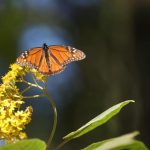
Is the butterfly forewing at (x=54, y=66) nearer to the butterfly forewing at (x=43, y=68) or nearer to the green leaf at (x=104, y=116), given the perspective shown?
the butterfly forewing at (x=43, y=68)

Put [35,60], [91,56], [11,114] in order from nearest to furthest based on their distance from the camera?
1. [11,114]
2. [35,60]
3. [91,56]

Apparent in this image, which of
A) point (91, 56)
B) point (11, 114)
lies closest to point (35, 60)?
point (11, 114)

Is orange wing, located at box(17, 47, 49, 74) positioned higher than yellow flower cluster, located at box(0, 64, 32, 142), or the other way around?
orange wing, located at box(17, 47, 49, 74)

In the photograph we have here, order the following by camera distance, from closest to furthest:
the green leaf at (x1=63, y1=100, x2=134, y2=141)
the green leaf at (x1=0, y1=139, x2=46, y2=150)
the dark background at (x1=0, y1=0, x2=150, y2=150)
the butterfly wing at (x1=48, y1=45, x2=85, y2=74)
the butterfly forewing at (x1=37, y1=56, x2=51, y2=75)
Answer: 1. the green leaf at (x1=0, y1=139, x2=46, y2=150)
2. the green leaf at (x1=63, y1=100, x2=134, y2=141)
3. the butterfly forewing at (x1=37, y1=56, x2=51, y2=75)
4. the butterfly wing at (x1=48, y1=45, x2=85, y2=74)
5. the dark background at (x1=0, y1=0, x2=150, y2=150)

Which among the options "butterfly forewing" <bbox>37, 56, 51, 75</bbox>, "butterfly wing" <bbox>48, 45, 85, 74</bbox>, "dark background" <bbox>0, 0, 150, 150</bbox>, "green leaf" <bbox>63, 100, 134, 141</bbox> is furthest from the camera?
"dark background" <bbox>0, 0, 150, 150</bbox>

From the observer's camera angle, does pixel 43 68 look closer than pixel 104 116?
No

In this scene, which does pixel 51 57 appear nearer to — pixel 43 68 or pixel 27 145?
pixel 43 68

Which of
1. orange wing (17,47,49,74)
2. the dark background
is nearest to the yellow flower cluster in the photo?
orange wing (17,47,49,74)

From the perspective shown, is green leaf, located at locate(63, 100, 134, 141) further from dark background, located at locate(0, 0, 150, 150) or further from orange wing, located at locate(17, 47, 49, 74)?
dark background, located at locate(0, 0, 150, 150)
